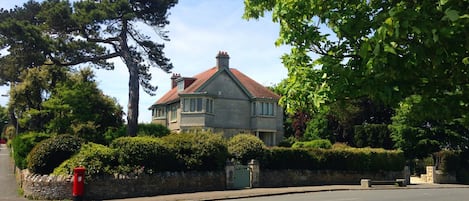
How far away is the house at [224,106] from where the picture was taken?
4622 centimetres

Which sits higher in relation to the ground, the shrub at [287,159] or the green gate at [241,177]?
the shrub at [287,159]

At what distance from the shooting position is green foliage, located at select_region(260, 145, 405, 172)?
99.3 feet

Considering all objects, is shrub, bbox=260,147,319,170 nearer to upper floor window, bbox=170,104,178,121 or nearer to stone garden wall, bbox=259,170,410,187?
stone garden wall, bbox=259,170,410,187

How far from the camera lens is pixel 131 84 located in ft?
122

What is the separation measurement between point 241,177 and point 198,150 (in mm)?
3592

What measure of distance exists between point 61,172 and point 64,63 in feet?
57.8

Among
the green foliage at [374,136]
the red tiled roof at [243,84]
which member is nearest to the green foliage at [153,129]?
the red tiled roof at [243,84]

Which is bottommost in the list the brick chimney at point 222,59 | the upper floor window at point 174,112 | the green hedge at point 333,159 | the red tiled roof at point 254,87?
the green hedge at point 333,159

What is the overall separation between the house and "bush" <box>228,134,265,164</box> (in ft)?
54.6

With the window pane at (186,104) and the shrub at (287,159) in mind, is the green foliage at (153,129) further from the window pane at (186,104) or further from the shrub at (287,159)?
the shrub at (287,159)

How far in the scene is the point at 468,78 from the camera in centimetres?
671

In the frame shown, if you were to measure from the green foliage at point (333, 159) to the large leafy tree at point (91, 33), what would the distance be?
39.4 feet

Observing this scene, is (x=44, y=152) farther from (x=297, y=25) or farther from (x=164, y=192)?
(x=297, y=25)

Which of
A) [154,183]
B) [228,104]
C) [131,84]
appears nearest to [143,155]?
[154,183]
